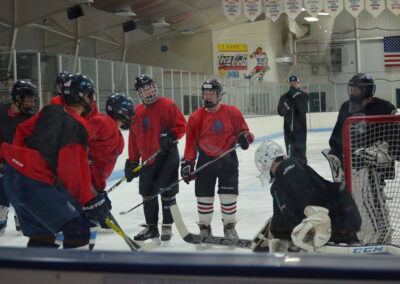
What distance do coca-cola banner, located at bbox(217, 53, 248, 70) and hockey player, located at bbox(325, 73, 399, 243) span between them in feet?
10.6

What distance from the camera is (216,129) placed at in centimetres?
299

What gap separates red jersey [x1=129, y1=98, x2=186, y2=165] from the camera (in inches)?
120

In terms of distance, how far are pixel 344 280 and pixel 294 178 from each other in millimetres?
1275

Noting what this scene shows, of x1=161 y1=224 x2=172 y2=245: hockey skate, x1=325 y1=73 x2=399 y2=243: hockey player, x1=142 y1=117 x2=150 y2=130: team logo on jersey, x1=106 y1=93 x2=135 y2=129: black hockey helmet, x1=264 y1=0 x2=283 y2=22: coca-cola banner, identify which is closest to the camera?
x1=325 y1=73 x2=399 y2=243: hockey player

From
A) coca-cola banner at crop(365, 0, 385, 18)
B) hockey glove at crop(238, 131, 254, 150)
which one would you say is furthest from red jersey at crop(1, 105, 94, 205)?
coca-cola banner at crop(365, 0, 385, 18)

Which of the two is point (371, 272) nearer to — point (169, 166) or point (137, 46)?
point (169, 166)

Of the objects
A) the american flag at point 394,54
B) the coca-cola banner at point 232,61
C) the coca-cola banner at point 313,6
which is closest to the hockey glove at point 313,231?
the american flag at point 394,54

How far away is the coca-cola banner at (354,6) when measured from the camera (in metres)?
4.43

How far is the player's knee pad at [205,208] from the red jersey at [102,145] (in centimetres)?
57

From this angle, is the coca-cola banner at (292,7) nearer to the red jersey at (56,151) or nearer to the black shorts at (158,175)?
the black shorts at (158,175)

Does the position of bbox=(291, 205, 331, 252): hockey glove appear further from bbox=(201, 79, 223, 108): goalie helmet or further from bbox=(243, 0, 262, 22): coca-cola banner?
bbox=(243, 0, 262, 22): coca-cola banner

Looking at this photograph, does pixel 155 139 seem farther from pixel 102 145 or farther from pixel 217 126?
pixel 102 145

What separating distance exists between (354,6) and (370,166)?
2453 millimetres

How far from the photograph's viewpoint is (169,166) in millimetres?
3096
